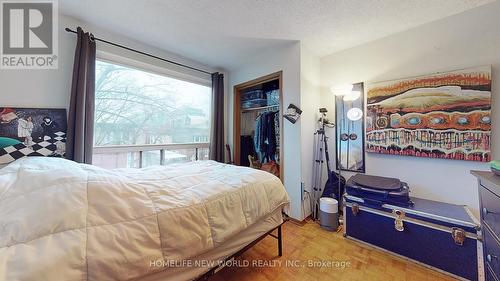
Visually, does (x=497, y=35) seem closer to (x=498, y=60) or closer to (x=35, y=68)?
(x=498, y=60)

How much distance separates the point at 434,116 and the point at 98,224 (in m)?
2.83

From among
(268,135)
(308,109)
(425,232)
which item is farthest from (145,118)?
(425,232)

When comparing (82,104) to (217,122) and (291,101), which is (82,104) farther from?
(291,101)

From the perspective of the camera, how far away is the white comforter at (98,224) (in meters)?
0.59

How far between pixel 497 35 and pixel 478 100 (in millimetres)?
593

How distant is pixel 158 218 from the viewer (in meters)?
0.84

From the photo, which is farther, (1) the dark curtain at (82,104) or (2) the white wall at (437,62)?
(1) the dark curtain at (82,104)

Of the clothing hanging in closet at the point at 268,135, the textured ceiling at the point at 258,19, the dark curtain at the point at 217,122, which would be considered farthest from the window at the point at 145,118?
the clothing hanging in closet at the point at 268,135

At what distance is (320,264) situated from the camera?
5.20 ft

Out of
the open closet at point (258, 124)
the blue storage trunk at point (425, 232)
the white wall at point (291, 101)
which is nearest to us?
the blue storage trunk at point (425, 232)

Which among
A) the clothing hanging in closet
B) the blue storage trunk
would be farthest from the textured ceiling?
the blue storage trunk

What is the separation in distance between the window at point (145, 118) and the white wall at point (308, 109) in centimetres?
169

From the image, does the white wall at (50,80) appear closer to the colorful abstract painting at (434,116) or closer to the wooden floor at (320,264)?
the wooden floor at (320,264)

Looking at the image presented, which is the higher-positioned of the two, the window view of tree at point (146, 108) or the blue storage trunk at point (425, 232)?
the window view of tree at point (146, 108)
